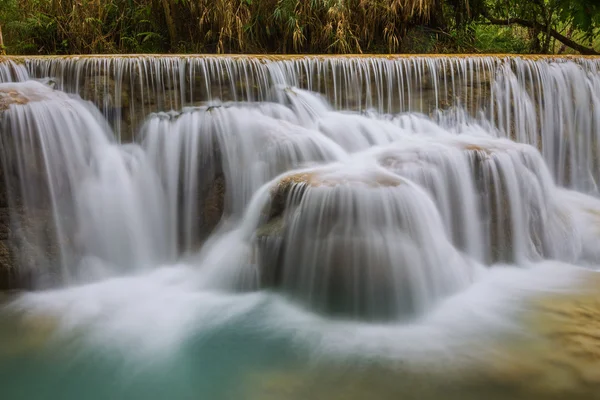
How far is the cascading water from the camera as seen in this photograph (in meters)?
3.50

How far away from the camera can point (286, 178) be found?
4863 millimetres

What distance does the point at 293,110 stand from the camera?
6.47 metres

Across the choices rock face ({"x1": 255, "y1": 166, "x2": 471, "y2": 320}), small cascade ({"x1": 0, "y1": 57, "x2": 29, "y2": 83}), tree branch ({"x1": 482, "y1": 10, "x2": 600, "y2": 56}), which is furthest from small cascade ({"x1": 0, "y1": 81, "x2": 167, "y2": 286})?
tree branch ({"x1": 482, "y1": 10, "x2": 600, "y2": 56})

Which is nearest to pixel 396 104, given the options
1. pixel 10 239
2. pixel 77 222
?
pixel 77 222

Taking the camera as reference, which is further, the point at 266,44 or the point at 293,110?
the point at 266,44

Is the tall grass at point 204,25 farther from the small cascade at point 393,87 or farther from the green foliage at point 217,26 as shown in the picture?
the small cascade at point 393,87

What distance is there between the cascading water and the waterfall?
22 millimetres

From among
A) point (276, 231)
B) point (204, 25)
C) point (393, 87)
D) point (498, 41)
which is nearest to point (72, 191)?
point (276, 231)

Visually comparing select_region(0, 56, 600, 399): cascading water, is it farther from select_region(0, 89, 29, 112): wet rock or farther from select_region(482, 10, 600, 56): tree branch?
select_region(482, 10, 600, 56): tree branch

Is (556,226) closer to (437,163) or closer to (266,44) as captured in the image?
(437,163)

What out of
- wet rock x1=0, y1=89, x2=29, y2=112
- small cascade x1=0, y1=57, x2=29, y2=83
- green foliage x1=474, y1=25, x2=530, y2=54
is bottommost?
wet rock x1=0, y1=89, x2=29, y2=112

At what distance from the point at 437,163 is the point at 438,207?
0.50 meters

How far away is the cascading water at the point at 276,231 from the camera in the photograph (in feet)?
11.5

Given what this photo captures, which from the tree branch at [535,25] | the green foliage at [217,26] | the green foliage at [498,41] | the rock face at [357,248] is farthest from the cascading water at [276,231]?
the tree branch at [535,25]
